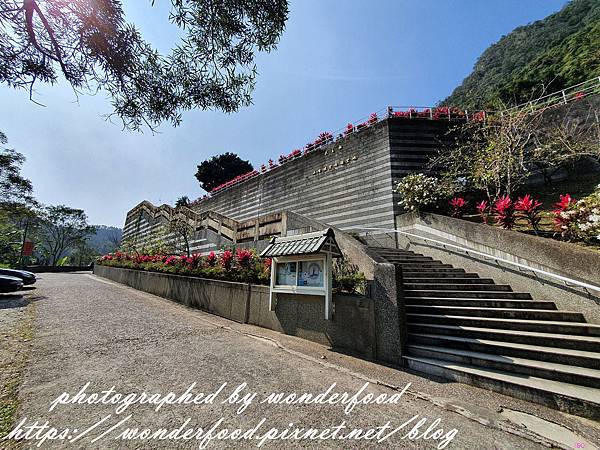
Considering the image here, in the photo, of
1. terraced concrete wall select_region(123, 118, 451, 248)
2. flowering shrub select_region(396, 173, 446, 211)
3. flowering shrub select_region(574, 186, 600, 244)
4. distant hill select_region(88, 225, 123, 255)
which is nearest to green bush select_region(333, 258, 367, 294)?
flowering shrub select_region(574, 186, 600, 244)

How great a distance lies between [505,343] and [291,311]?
3664 millimetres

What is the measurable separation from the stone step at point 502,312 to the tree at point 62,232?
5170cm

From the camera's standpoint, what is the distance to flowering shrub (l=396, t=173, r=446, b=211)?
8062mm

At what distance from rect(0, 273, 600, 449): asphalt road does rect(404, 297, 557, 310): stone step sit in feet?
5.81

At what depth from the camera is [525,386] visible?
2861 mm

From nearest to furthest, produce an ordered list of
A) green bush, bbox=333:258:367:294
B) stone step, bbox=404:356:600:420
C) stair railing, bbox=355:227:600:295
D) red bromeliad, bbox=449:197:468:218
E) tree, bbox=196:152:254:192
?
stone step, bbox=404:356:600:420
stair railing, bbox=355:227:600:295
green bush, bbox=333:258:367:294
red bromeliad, bbox=449:197:468:218
tree, bbox=196:152:254:192

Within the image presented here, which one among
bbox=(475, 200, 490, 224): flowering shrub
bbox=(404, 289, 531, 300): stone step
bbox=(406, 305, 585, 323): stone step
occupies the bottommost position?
bbox=(406, 305, 585, 323): stone step

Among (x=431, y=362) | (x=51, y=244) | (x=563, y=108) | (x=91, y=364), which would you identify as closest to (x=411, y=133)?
(x=563, y=108)

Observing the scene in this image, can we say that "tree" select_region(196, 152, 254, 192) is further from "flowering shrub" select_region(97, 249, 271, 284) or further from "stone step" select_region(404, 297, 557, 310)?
"stone step" select_region(404, 297, 557, 310)

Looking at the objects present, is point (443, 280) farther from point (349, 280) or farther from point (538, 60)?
point (538, 60)

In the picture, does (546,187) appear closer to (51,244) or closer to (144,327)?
A: (144,327)

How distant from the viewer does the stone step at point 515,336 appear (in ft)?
11.1

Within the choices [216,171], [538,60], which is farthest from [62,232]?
[538,60]

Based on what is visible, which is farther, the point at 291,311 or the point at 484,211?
the point at 484,211
